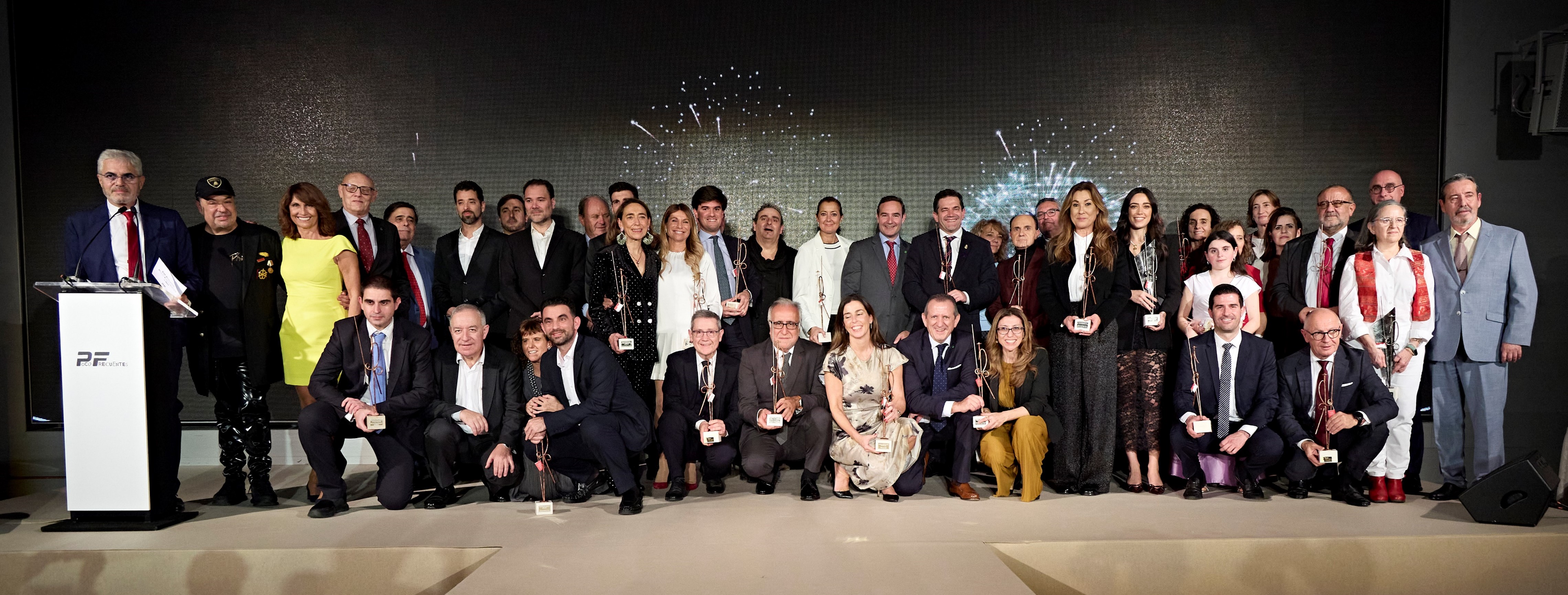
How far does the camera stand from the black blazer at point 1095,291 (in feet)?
12.4

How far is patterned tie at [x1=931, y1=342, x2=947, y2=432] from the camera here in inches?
151

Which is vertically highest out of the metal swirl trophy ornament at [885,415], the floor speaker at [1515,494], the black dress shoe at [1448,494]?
the metal swirl trophy ornament at [885,415]

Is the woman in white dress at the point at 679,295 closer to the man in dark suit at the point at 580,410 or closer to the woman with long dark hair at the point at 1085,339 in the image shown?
the man in dark suit at the point at 580,410

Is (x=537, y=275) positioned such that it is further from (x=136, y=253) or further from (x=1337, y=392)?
(x=1337, y=392)

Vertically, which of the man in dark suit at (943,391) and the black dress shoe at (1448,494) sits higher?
the man in dark suit at (943,391)

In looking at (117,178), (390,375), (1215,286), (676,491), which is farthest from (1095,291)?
(117,178)

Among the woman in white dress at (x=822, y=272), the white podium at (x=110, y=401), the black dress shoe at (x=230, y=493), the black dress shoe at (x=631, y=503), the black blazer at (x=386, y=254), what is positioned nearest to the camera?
the white podium at (x=110, y=401)

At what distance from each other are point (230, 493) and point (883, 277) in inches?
121

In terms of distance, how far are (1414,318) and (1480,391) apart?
0.48m

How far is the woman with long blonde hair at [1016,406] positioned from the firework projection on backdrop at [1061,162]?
141 cm

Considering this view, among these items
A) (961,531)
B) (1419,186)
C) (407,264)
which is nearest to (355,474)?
(407,264)

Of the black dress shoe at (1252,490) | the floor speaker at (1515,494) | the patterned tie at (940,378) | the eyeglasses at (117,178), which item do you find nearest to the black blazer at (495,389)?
the eyeglasses at (117,178)

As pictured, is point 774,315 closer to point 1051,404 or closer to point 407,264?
point 1051,404

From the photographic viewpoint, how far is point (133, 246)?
336 cm
